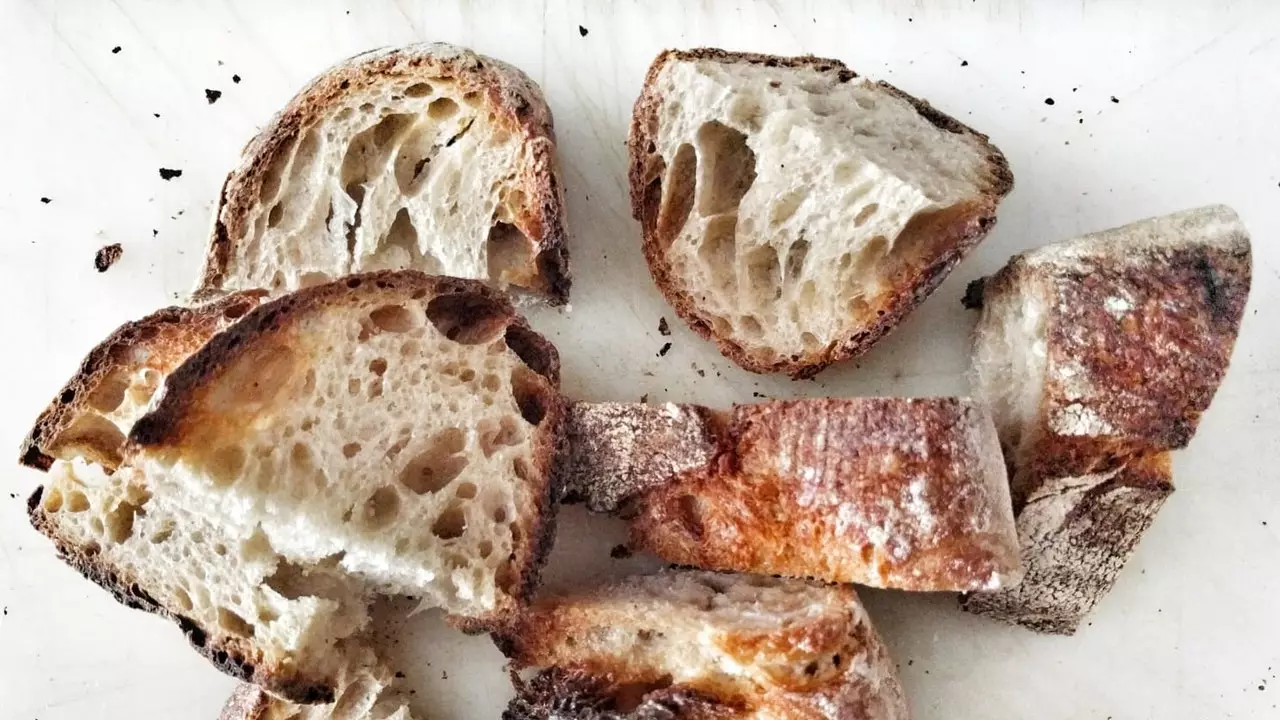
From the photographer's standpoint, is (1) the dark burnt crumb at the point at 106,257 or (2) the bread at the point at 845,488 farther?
(1) the dark burnt crumb at the point at 106,257

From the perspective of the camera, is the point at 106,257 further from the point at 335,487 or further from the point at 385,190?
the point at 335,487

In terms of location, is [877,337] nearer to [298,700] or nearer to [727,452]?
[727,452]

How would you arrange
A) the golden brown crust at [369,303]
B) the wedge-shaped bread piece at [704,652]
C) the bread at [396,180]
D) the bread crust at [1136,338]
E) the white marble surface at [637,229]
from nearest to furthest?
the golden brown crust at [369,303], the wedge-shaped bread piece at [704,652], the bread crust at [1136,338], the bread at [396,180], the white marble surface at [637,229]

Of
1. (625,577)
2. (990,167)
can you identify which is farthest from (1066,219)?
(625,577)

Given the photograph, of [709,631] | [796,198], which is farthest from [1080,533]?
[796,198]

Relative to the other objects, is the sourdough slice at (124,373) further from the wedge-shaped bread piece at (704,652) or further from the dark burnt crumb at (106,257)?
the wedge-shaped bread piece at (704,652)

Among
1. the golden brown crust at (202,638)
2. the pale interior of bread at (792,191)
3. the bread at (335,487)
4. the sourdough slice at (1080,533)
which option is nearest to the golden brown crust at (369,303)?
the bread at (335,487)

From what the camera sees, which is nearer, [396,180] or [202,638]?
[202,638]

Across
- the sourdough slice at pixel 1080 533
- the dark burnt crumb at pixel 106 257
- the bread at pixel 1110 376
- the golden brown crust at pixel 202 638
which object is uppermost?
the dark burnt crumb at pixel 106 257
